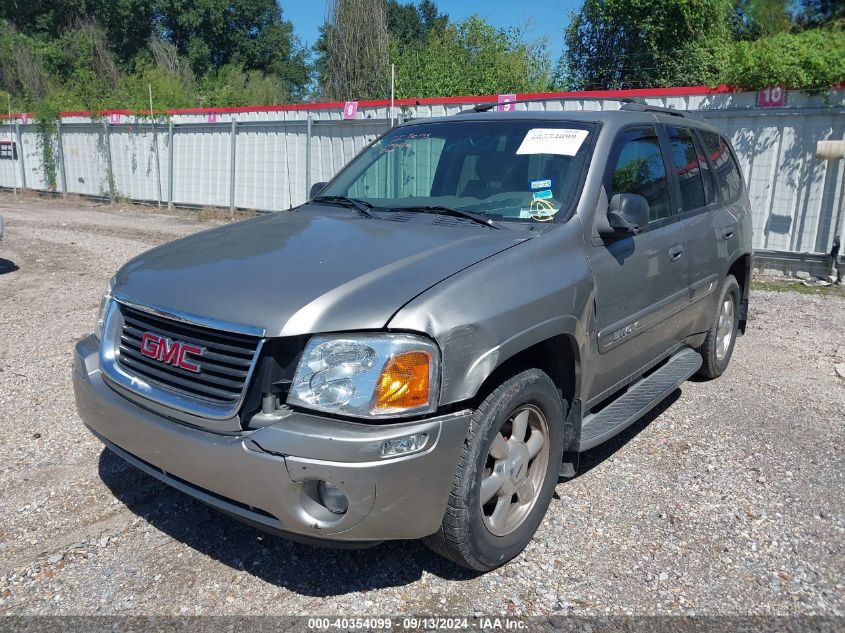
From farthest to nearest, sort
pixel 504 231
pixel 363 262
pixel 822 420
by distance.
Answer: pixel 822 420 < pixel 504 231 < pixel 363 262

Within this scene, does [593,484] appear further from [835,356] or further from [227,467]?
[835,356]

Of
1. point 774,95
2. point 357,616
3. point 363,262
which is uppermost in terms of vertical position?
point 774,95

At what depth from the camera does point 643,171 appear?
4.05 metres

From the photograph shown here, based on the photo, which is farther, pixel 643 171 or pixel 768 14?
pixel 768 14

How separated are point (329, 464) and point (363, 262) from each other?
0.88 m

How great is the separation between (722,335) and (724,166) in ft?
4.27

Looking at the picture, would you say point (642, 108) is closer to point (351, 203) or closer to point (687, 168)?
point (687, 168)

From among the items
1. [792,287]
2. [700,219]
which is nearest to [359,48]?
[792,287]

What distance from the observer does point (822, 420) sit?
4.77 m

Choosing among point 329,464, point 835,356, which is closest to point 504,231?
point 329,464

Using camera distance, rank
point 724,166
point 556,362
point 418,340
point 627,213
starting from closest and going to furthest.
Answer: point 418,340, point 556,362, point 627,213, point 724,166

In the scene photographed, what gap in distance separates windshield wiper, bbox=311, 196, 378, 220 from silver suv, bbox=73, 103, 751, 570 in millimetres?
18

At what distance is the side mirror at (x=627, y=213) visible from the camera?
11.4ft

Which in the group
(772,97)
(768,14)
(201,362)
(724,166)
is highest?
(768,14)
